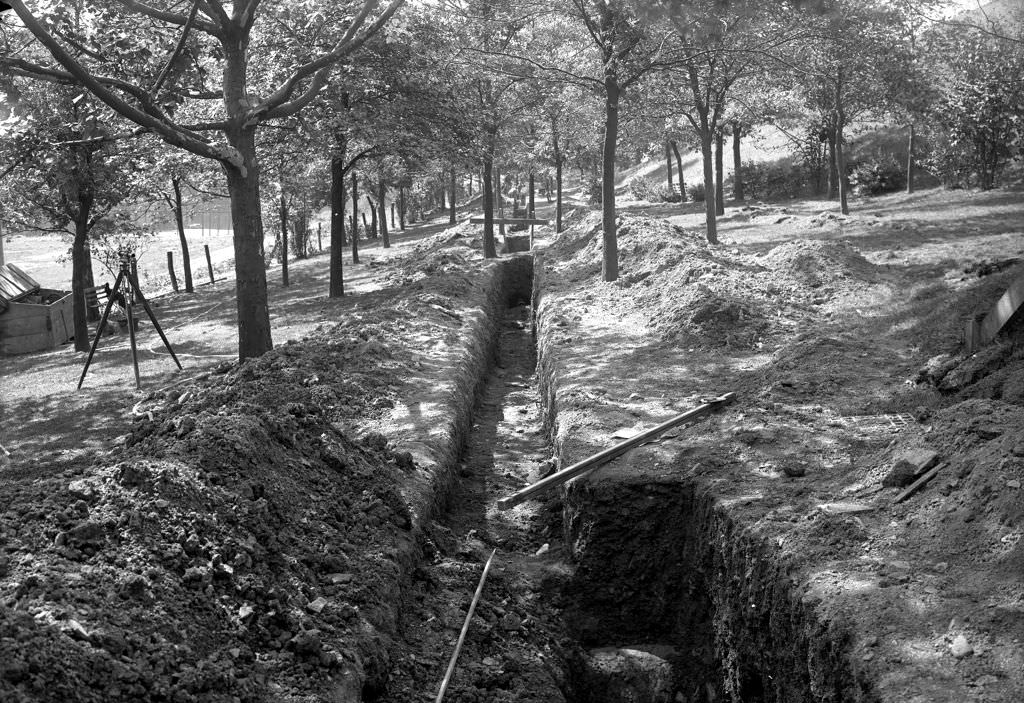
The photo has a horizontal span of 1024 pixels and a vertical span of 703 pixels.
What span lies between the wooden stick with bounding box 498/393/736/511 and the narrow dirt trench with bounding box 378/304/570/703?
16.4 inches

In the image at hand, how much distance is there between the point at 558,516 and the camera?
9359 millimetres

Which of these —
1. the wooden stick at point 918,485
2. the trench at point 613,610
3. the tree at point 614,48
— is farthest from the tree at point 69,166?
the wooden stick at point 918,485

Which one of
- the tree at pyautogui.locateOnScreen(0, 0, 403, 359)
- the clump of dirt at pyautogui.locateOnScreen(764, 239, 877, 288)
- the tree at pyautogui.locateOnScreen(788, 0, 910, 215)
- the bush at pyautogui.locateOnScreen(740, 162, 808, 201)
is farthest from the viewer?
the bush at pyautogui.locateOnScreen(740, 162, 808, 201)

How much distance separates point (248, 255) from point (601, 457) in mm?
7369

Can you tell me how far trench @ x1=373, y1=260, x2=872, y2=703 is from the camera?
19.5 feet

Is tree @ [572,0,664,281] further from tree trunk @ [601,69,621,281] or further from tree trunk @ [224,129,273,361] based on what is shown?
tree trunk @ [224,129,273,361]

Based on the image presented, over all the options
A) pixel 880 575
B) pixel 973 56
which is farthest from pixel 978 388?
pixel 973 56

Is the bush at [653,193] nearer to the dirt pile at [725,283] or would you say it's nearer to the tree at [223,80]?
the dirt pile at [725,283]

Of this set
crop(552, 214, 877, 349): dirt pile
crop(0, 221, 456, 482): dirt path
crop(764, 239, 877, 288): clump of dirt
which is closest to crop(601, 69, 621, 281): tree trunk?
crop(552, 214, 877, 349): dirt pile

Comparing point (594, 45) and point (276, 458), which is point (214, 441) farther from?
point (594, 45)

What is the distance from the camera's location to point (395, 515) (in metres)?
7.66

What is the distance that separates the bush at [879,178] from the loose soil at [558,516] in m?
20.2

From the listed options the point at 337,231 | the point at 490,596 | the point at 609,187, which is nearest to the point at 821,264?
the point at 609,187

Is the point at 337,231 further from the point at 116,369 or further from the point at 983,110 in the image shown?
the point at 983,110
